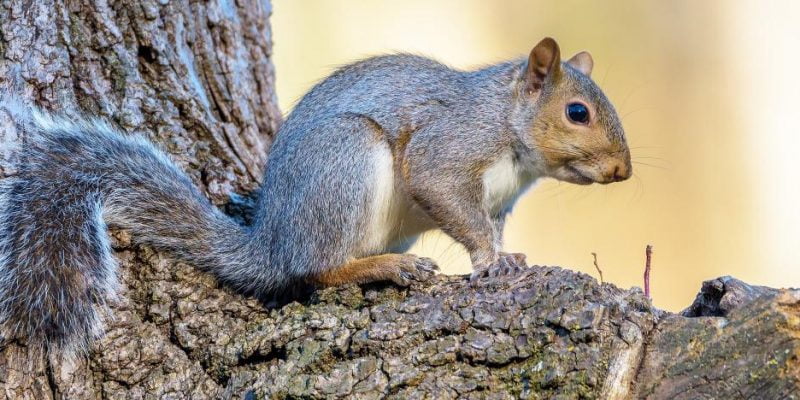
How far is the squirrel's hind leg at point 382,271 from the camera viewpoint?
2460 millimetres

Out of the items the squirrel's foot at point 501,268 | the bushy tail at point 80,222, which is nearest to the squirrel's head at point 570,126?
the squirrel's foot at point 501,268

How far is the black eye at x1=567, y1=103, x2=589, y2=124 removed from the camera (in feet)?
9.73

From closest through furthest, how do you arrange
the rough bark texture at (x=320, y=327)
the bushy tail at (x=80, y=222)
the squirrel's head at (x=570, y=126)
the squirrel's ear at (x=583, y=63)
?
the rough bark texture at (x=320, y=327) → the bushy tail at (x=80, y=222) → the squirrel's head at (x=570, y=126) → the squirrel's ear at (x=583, y=63)

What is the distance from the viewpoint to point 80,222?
8.05ft

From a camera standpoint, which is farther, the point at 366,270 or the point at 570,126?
the point at 570,126

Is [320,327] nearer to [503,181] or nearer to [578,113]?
[503,181]

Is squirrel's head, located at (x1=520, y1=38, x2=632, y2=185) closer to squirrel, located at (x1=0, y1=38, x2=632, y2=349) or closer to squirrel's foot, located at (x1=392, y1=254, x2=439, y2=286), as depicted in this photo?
squirrel, located at (x1=0, y1=38, x2=632, y2=349)

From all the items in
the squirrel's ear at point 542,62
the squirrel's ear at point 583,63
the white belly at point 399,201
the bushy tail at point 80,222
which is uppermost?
the squirrel's ear at point 583,63

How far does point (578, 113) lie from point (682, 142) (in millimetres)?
2390

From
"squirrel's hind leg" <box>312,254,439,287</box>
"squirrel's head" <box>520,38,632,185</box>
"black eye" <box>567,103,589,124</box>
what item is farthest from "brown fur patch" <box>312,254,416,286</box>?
"black eye" <box>567,103,589,124</box>

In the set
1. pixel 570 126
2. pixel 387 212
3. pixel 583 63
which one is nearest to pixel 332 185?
pixel 387 212

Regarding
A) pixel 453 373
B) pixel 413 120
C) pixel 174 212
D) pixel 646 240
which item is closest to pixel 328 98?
pixel 413 120

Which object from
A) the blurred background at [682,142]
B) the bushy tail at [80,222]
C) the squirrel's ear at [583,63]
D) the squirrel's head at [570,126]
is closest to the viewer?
the bushy tail at [80,222]

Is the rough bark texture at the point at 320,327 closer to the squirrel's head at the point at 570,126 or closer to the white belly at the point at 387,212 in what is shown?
the white belly at the point at 387,212
